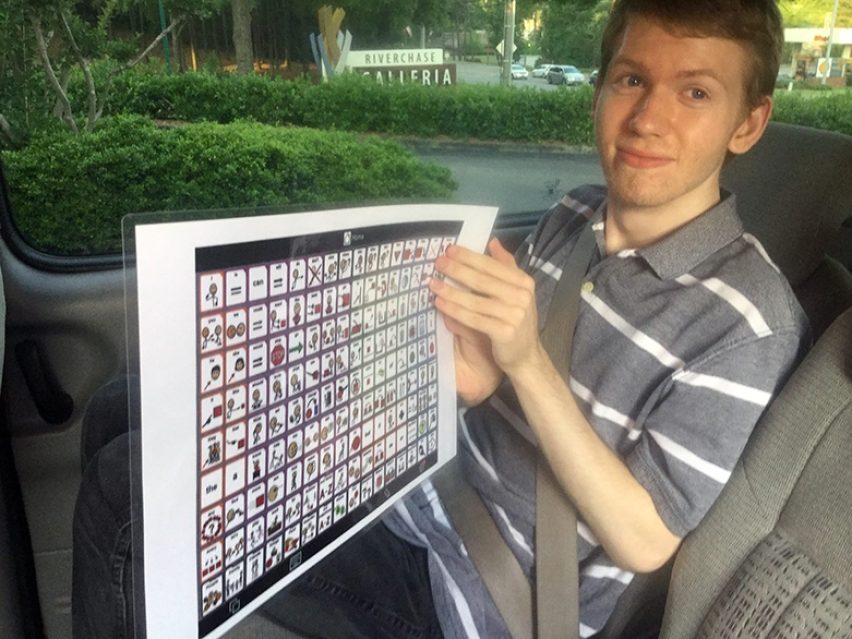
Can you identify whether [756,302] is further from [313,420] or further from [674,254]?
[313,420]

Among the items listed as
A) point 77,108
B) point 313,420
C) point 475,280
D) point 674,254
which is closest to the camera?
point 313,420

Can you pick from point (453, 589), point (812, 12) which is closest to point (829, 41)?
point (812, 12)

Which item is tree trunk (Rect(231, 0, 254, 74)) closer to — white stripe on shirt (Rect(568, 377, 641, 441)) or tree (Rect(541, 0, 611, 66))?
tree (Rect(541, 0, 611, 66))

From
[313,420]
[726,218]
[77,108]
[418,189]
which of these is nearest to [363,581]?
[313,420]

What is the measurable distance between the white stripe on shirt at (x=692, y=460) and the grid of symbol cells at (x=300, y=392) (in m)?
0.29

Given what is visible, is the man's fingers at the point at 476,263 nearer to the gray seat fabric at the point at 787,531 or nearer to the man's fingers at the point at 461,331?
the man's fingers at the point at 461,331

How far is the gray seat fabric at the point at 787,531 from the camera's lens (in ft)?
3.01

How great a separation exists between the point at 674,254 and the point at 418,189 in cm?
87

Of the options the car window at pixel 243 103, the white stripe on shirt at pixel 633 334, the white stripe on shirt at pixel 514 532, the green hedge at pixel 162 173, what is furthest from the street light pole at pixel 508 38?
the white stripe on shirt at pixel 514 532

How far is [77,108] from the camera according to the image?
1696 millimetres

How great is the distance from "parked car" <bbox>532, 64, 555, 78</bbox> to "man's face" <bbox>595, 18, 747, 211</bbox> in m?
0.59

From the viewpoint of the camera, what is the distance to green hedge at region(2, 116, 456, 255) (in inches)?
68.0

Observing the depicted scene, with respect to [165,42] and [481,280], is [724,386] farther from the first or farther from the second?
[165,42]

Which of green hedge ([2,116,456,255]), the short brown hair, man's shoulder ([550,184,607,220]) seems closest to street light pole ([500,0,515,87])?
green hedge ([2,116,456,255])
